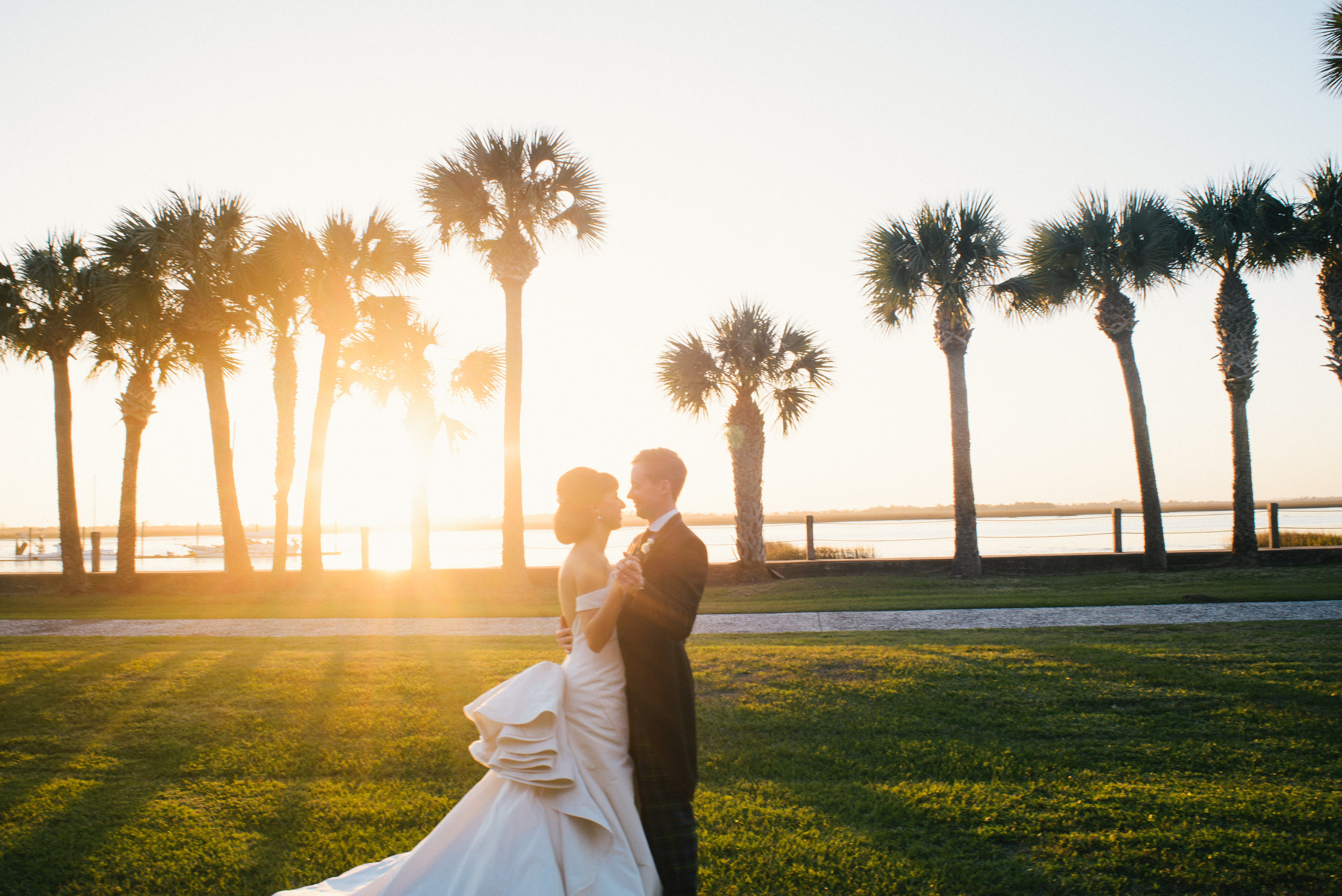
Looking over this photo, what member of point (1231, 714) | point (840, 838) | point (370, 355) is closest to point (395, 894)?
point (840, 838)

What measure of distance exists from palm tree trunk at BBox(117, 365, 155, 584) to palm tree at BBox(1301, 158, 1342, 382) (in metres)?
29.2

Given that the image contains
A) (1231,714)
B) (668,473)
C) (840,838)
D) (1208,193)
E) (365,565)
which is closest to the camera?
(668,473)

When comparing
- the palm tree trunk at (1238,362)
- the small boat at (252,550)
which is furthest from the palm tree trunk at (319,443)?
the small boat at (252,550)

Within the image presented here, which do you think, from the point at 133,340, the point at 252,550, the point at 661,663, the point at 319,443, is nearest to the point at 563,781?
the point at 661,663

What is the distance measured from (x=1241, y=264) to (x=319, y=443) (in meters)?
23.4

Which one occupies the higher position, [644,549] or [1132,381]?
[1132,381]

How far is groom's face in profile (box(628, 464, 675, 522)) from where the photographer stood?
315 cm

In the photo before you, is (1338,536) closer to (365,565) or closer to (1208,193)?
(1208,193)

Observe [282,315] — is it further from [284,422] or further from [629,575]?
[629,575]

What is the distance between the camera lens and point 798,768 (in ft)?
17.8

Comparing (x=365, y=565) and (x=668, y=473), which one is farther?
(x=365, y=565)

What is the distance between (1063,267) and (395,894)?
20.5 meters

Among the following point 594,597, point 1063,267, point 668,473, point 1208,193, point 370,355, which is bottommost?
point 594,597

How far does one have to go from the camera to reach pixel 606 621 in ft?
9.55
